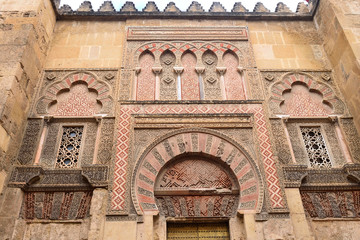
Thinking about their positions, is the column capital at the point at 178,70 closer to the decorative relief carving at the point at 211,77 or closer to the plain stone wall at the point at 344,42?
the decorative relief carving at the point at 211,77

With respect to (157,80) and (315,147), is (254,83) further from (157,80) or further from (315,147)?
(157,80)

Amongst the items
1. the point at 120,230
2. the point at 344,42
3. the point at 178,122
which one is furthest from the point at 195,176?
the point at 344,42

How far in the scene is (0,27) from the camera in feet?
16.8

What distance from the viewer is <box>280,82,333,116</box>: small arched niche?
5.11 metres

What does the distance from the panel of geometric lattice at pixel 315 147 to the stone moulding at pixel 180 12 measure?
8.22 ft

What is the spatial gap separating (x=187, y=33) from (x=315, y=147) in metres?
2.96

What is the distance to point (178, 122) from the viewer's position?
4758 millimetres

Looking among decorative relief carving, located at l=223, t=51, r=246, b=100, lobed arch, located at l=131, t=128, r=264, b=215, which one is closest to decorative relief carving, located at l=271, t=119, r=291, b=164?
lobed arch, located at l=131, t=128, r=264, b=215

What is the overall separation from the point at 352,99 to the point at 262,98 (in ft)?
4.49

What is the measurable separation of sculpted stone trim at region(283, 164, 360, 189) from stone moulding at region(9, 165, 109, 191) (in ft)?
8.06

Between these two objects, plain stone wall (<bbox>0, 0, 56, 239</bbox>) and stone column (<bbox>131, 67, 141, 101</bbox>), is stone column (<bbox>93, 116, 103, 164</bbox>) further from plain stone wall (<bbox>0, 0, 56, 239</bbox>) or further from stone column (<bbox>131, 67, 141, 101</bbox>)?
plain stone wall (<bbox>0, 0, 56, 239</bbox>)

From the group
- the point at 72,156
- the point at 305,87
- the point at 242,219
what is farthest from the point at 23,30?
the point at 305,87

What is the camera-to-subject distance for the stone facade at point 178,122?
162 inches

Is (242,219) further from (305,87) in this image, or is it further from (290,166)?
(305,87)
